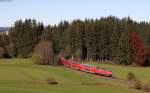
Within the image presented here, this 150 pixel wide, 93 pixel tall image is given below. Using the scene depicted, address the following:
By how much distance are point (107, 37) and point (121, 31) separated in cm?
723

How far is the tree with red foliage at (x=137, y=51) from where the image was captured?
128m

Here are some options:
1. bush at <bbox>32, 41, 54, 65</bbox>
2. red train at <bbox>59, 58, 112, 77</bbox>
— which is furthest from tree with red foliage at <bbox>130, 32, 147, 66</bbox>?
bush at <bbox>32, 41, 54, 65</bbox>

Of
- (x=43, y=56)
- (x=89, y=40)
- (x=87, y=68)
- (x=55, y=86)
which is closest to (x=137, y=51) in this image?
(x=89, y=40)

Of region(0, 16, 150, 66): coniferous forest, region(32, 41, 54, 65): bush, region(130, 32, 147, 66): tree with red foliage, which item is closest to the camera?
region(32, 41, 54, 65): bush

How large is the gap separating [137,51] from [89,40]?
21.2 metres

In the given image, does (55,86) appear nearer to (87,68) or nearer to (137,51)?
(87,68)

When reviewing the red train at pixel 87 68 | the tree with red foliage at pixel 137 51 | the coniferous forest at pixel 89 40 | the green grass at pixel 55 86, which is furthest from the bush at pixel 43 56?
the green grass at pixel 55 86

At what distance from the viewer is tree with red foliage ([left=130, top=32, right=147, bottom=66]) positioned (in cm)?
12756

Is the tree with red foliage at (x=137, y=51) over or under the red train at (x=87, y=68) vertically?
over

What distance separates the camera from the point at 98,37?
5655 inches

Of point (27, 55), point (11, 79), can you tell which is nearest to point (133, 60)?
point (27, 55)

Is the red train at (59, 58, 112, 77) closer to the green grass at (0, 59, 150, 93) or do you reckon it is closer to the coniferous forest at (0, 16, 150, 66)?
the green grass at (0, 59, 150, 93)

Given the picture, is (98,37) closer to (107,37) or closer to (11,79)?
(107,37)

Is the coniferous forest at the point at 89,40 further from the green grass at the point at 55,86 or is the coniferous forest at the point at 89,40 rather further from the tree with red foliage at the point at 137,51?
the green grass at the point at 55,86
